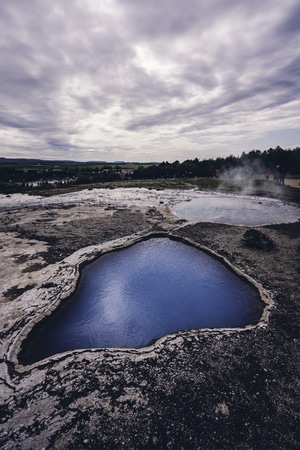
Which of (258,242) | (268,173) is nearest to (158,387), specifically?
(258,242)

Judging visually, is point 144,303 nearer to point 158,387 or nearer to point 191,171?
point 158,387

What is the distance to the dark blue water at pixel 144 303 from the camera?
34.8ft

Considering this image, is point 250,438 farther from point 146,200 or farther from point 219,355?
point 146,200

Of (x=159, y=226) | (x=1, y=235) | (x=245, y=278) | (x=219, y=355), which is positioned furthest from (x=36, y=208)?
(x=219, y=355)

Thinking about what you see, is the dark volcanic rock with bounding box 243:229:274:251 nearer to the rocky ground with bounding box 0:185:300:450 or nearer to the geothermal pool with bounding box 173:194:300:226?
the rocky ground with bounding box 0:185:300:450

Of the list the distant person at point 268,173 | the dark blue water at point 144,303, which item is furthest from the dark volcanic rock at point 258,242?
the distant person at point 268,173

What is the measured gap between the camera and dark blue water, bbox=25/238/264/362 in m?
10.6

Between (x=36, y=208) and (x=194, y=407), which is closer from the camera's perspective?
(x=194, y=407)

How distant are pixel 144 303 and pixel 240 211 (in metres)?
26.9

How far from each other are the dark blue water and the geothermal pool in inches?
523

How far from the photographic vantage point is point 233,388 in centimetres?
797

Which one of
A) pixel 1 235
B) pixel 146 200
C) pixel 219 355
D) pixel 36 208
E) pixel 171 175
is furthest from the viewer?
pixel 171 175

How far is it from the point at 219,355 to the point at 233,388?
134 centimetres

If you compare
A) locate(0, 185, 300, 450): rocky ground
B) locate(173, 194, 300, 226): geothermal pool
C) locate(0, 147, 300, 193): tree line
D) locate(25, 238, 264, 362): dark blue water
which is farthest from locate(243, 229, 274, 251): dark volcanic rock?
locate(0, 147, 300, 193): tree line
